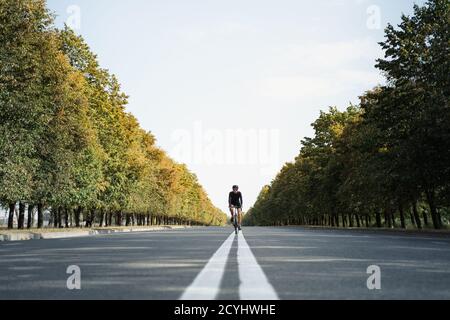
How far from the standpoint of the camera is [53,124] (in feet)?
124

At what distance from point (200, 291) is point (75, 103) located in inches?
1418

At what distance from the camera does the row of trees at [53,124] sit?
3005 cm

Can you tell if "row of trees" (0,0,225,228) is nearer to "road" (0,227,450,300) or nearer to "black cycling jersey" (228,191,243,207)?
"black cycling jersey" (228,191,243,207)

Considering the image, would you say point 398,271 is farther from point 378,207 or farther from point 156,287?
point 378,207

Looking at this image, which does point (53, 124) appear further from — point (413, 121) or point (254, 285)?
point (254, 285)

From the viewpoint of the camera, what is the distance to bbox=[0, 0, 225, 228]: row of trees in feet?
98.6

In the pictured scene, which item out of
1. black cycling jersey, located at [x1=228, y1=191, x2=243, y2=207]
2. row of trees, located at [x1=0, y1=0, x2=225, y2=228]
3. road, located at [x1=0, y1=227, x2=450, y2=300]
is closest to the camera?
road, located at [x1=0, y1=227, x2=450, y2=300]

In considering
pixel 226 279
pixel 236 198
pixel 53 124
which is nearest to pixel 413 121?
pixel 236 198

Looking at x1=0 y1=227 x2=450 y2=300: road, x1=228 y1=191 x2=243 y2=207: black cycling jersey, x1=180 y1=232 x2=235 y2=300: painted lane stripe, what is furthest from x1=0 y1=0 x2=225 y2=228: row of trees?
x1=180 y1=232 x2=235 y2=300: painted lane stripe

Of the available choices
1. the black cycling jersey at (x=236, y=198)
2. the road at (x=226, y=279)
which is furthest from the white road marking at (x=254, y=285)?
the black cycling jersey at (x=236, y=198)

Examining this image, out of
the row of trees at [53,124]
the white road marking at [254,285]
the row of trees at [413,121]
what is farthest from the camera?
the row of trees at [413,121]

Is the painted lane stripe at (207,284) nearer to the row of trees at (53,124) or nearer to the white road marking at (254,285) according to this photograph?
the white road marking at (254,285)

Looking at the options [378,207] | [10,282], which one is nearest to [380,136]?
[378,207]
